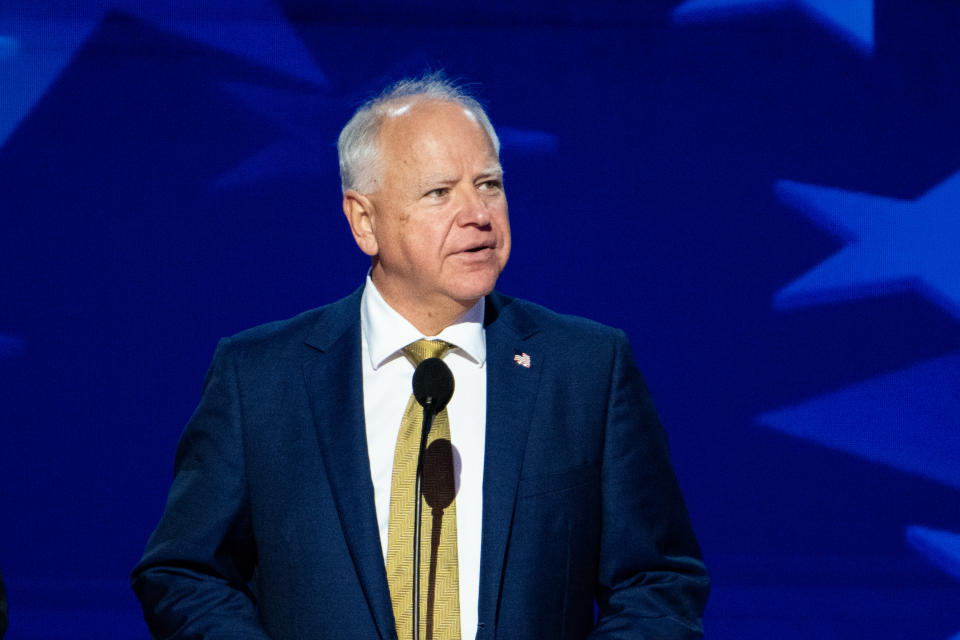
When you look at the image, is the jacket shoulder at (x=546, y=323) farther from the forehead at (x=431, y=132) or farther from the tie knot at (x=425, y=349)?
the forehead at (x=431, y=132)

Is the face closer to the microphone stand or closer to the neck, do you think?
the neck

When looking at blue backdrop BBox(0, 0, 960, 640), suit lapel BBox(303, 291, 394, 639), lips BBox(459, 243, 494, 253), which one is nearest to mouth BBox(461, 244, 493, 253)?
lips BBox(459, 243, 494, 253)

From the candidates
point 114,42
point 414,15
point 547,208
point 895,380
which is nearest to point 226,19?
point 114,42

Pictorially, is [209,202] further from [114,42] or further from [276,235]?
[114,42]

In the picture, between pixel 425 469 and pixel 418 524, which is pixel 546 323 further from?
pixel 418 524

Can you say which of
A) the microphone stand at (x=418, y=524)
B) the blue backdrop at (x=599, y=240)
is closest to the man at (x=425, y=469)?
the microphone stand at (x=418, y=524)

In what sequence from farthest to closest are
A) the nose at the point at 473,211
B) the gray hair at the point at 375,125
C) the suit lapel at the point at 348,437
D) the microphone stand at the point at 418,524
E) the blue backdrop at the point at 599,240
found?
the blue backdrop at the point at 599,240, the gray hair at the point at 375,125, the nose at the point at 473,211, the suit lapel at the point at 348,437, the microphone stand at the point at 418,524

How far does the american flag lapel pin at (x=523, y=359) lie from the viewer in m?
1.89

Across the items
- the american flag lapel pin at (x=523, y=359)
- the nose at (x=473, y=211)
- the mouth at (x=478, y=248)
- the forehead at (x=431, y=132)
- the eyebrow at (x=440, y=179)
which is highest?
the forehead at (x=431, y=132)

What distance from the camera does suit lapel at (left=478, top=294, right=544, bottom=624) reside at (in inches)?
67.9

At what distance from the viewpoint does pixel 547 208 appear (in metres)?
3.10

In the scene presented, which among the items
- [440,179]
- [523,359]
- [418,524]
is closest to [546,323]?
[523,359]

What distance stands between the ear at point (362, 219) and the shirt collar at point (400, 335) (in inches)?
3.9

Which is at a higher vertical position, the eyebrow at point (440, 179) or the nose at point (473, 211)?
the eyebrow at point (440, 179)
